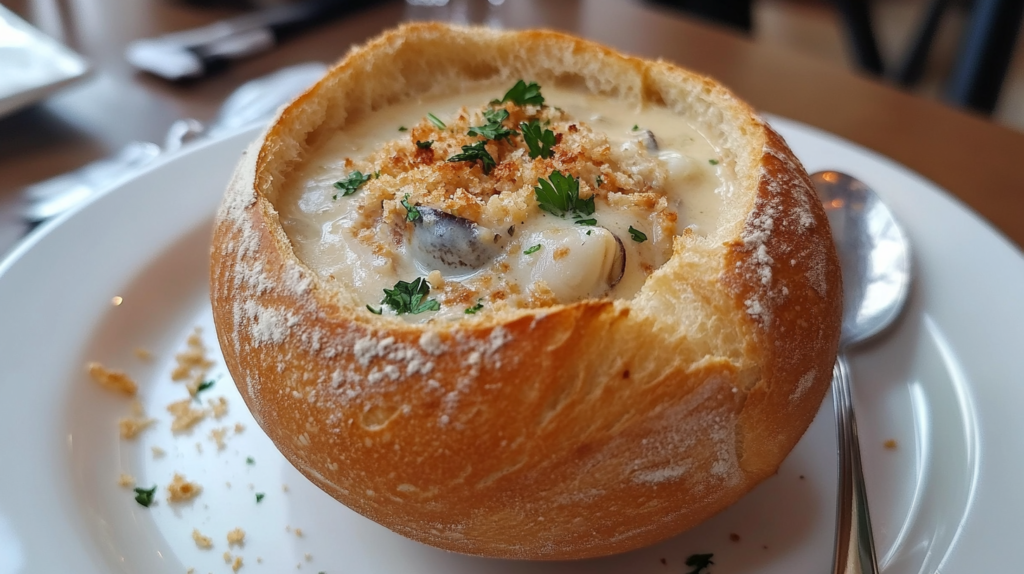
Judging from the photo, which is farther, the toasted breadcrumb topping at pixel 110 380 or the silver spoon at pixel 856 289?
the toasted breadcrumb topping at pixel 110 380

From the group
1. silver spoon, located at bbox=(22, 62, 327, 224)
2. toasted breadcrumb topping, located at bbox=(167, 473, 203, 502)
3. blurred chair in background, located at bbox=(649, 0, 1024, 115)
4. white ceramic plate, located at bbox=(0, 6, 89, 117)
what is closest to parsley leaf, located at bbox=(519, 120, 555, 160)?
silver spoon, located at bbox=(22, 62, 327, 224)

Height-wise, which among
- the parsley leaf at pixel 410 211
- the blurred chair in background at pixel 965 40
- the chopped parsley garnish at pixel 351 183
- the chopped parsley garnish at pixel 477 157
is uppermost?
the chopped parsley garnish at pixel 477 157

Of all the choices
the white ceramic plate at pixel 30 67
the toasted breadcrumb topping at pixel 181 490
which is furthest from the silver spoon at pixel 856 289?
the white ceramic plate at pixel 30 67

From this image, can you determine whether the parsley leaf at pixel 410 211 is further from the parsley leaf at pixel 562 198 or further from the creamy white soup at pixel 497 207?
the parsley leaf at pixel 562 198

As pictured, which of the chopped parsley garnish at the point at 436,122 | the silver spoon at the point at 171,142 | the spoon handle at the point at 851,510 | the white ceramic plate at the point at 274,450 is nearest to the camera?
the spoon handle at the point at 851,510

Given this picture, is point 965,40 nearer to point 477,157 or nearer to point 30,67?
point 477,157

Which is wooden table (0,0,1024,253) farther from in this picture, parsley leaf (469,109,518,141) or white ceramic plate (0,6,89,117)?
parsley leaf (469,109,518,141)
